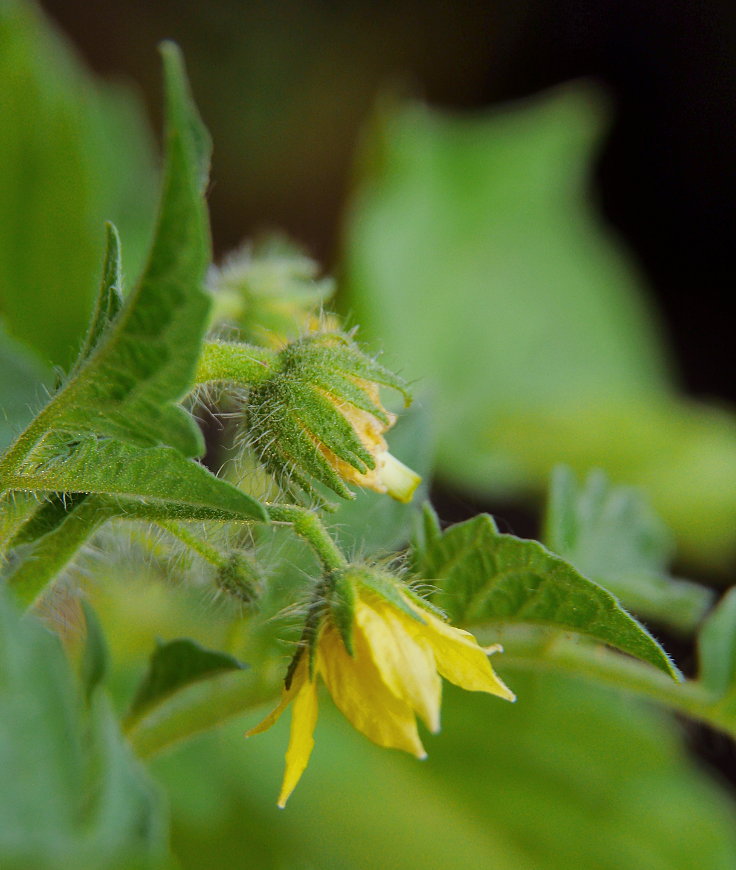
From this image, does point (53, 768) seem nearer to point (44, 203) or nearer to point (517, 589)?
point (517, 589)

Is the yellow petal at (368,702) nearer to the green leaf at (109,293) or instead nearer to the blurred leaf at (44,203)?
the green leaf at (109,293)

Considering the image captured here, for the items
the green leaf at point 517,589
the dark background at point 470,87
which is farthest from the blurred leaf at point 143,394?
the dark background at point 470,87

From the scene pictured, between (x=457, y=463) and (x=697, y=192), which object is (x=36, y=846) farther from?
(x=697, y=192)

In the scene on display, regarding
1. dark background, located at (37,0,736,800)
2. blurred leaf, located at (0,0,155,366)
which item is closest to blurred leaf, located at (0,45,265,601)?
blurred leaf, located at (0,0,155,366)

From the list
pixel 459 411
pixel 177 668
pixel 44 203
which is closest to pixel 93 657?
pixel 177 668

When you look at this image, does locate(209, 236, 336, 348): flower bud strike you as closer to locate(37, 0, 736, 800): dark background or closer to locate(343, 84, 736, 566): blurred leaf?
locate(343, 84, 736, 566): blurred leaf

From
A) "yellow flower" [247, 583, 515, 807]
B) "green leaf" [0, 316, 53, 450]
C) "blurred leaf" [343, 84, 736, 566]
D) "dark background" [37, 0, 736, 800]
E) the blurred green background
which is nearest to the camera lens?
"yellow flower" [247, 583, 515, 807]
